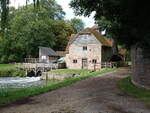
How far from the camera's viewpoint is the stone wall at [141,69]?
1337cm

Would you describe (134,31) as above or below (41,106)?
above

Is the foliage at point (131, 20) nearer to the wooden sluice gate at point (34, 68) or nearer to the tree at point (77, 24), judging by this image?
the wooden sluice gate at point (34, 68)

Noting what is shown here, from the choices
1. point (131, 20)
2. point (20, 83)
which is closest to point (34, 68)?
point (20, 83)

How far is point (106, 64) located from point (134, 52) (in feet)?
74.1

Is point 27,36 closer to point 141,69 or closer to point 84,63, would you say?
point 84,63

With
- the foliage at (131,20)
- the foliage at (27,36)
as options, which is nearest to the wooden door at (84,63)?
the foliage at (27,36)

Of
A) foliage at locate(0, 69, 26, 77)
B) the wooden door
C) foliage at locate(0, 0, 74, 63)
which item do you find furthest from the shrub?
foliage at locate(0, 0, 74, 63)

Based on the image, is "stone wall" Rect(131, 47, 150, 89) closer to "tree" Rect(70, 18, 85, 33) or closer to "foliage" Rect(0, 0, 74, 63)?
"foliage" Rect(0, 0, 74, 63)

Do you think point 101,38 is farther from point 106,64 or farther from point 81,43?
point 106,64

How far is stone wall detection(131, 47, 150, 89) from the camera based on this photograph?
43.9 ft

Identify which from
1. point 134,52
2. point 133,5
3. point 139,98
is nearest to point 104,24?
point 134,52

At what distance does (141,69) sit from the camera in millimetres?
13789

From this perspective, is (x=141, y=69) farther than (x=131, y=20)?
Yes

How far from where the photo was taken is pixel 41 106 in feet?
30.6
